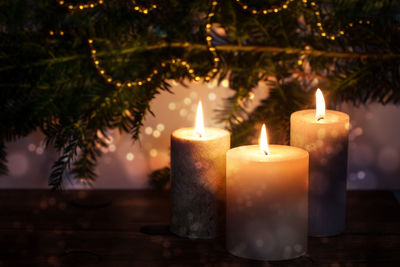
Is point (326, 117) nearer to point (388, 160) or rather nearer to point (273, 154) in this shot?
point (273, 154)

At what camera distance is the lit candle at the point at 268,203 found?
0.75m

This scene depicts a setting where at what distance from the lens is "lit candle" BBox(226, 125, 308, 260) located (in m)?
0.75

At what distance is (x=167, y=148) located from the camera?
3.67ft

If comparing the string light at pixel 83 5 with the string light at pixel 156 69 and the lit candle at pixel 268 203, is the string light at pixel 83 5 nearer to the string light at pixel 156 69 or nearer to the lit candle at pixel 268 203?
the string light at pixel 156 69

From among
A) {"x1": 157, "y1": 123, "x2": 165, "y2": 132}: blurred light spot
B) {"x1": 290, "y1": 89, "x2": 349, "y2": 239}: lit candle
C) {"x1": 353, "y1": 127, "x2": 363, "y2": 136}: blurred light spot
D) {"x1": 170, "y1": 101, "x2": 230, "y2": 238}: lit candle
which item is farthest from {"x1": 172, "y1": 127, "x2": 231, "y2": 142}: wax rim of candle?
{"x1": 353, "y1": 127, "x2": 363, "y2": 136}: blurred light spot

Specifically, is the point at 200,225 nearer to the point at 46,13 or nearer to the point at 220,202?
the point at 220,202

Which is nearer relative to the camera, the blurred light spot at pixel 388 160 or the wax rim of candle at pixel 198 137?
the wax rim of candle at pixel 198 137

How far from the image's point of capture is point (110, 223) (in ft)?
3.01

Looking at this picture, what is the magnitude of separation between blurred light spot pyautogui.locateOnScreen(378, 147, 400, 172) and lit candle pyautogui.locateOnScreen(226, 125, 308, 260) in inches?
15.2

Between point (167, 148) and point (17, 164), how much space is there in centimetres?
29

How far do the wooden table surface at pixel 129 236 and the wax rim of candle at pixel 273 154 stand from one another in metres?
0.14

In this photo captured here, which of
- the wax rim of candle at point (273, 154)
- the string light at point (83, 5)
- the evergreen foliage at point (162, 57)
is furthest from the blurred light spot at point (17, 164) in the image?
the wax rim of candle at point (273, 154)

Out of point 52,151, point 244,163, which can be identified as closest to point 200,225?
point 244,163

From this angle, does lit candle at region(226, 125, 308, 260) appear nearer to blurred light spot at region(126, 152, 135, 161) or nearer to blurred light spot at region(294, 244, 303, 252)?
blurred light spot at region(294, 244, 303, 252)
